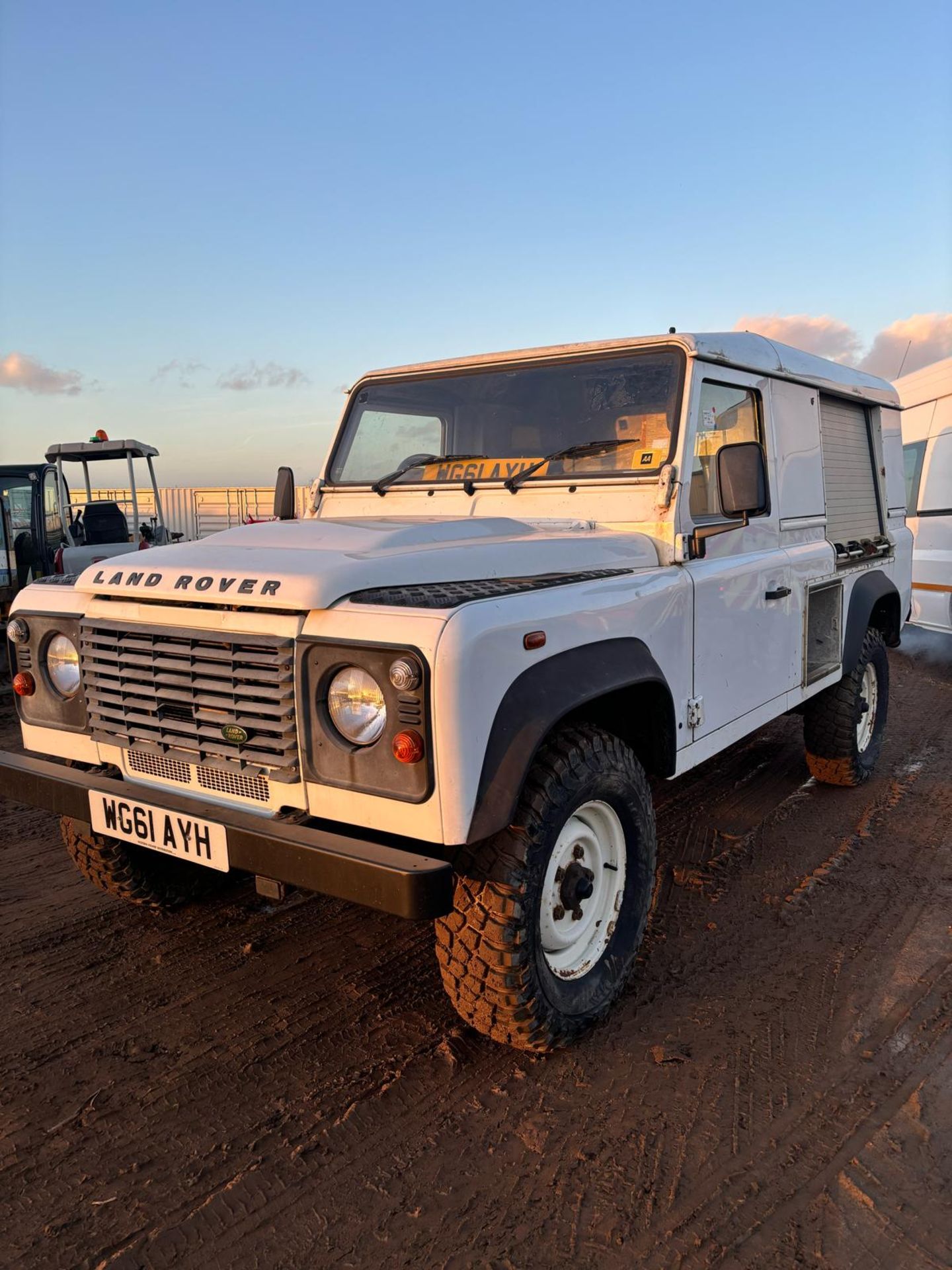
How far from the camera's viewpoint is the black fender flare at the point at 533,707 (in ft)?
7.36

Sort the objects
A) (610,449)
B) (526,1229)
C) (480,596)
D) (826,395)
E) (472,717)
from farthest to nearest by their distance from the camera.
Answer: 1. (826,395)
2. (610,449)
3. (480,596)
4. (472,717)
5. (526,1229)

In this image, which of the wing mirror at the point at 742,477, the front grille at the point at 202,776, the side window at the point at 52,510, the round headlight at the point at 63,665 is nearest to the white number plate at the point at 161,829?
the front grille at the point at 202,776

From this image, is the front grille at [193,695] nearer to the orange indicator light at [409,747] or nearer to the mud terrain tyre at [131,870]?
the orange indicator light at [409,747]

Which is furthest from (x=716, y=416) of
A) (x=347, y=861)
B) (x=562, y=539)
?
Result: (x=347, y=861)

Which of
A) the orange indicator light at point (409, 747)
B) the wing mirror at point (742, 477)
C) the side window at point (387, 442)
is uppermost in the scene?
the side window at point (387, 442)

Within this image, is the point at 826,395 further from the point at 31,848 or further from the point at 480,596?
the point at 31,848

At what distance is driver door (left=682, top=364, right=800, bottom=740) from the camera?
11.1 feet

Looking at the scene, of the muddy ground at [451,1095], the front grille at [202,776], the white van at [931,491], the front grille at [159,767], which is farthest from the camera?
the white van at [931,491]

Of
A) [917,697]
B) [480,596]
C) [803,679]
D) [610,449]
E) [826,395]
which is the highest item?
[826,395]

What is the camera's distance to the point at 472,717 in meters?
2.21

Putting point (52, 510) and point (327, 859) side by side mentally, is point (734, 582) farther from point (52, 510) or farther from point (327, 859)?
point (52, 510)

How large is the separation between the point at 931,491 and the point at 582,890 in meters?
7.43

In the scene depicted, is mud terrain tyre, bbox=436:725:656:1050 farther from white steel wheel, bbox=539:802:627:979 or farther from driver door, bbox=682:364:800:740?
driver door, bbox=682:364:800:740

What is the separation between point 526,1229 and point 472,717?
118 cm
